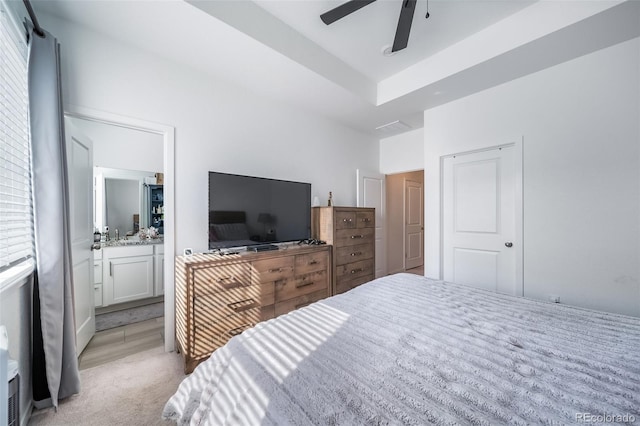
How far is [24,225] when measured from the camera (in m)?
1.49

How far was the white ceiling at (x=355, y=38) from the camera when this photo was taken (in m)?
1.76

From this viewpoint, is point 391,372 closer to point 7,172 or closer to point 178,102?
point 7,172

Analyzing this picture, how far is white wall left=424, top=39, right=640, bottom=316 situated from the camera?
198 cm

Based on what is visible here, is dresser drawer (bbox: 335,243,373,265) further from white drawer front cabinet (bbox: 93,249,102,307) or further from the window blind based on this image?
white drawer front cabinet (bbox: 93,249,102,307)

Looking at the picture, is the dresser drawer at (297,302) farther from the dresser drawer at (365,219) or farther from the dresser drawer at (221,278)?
the dresser drawer at (365,219)

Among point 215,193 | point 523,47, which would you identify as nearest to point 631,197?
point 523,47

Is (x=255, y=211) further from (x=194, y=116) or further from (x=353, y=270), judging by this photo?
(x=353, y=270)

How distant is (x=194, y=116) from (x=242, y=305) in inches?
76.3

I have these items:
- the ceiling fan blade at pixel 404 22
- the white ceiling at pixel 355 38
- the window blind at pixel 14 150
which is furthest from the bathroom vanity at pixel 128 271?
the ceiling fan blade at pixel 404 22

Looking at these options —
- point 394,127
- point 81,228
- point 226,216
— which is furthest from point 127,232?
point 394,127

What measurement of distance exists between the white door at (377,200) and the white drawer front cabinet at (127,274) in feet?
10.8

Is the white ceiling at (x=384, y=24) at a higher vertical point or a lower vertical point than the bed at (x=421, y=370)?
higher

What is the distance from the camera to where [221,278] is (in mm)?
2078

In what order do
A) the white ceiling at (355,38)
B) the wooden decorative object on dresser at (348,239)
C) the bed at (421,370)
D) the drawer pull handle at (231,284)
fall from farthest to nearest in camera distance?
the wooden decorative object on dresser at (348,239) < the drawer pull handle at (231,284) < the white ceiling at (355,38) < the bed at (421,370)
